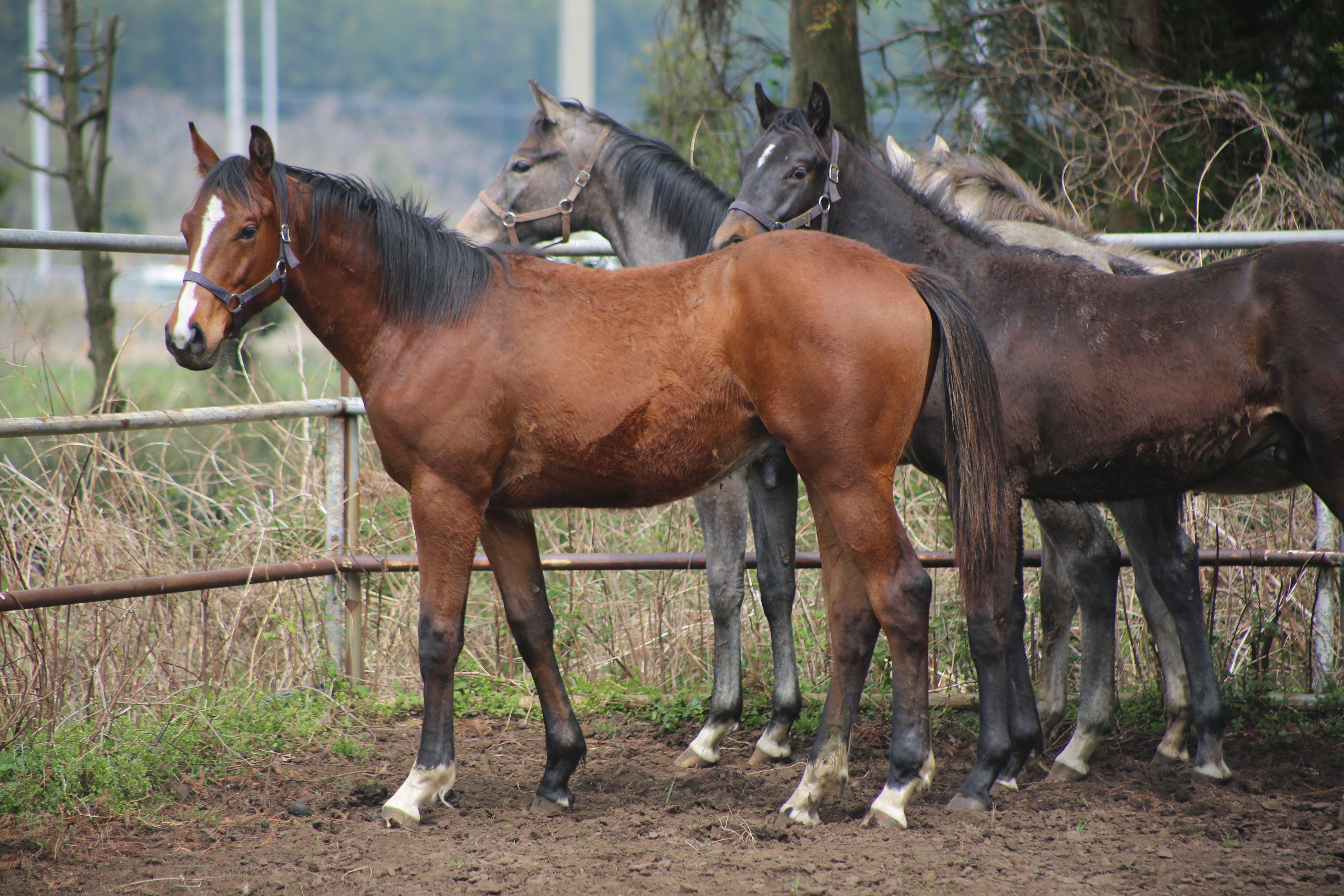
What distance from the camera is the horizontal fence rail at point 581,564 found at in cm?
382

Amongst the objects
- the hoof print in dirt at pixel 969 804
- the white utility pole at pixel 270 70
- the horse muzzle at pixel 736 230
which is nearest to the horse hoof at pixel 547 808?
the hoof print in dirt at pixel 969 804

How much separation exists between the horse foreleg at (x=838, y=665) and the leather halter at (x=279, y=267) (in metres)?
1.90

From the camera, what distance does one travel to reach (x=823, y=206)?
13.6ft

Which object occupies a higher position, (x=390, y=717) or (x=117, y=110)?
(x=117, y=110)

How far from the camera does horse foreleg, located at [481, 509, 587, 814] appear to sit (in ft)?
11.6

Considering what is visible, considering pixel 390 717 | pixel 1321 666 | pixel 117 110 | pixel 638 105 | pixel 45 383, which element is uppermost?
Result: pixel 117 110

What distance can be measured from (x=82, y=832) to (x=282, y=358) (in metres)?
14.6

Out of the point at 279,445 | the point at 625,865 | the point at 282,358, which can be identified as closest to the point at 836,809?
the point at 625,865

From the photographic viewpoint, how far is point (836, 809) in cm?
338

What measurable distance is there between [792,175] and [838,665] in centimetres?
195

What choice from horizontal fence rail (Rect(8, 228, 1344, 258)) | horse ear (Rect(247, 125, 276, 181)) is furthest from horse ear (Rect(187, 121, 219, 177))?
horizontal fence rail (Rect(8, 228, 1344, 258))

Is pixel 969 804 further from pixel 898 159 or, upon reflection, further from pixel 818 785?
pixel 898 159

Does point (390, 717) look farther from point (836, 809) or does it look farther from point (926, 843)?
point (926, 843)

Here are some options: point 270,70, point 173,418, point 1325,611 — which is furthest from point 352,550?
point 270,70
